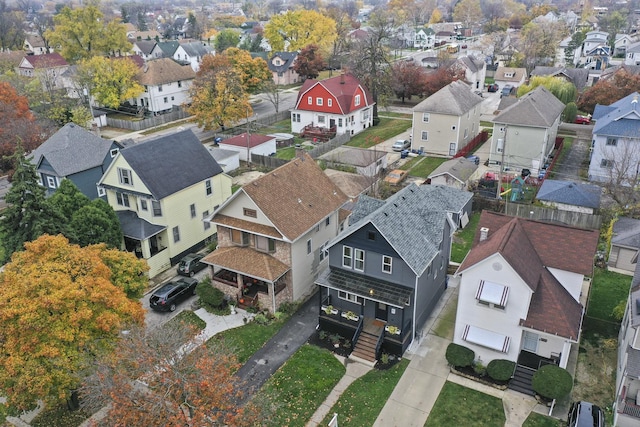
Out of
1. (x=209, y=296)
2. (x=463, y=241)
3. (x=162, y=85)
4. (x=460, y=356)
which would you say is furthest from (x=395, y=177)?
(x=162, y=85)

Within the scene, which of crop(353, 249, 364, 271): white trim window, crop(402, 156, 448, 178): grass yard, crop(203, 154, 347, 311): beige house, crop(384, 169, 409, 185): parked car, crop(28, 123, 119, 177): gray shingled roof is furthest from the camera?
crop(402, 156, 448, 178): grass yard

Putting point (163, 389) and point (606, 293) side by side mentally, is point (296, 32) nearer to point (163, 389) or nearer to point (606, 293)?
point (606, 293)

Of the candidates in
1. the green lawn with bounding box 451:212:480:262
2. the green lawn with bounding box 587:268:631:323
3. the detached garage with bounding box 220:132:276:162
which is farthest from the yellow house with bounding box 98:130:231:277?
the green lawn with bounding box 587:268:631:323

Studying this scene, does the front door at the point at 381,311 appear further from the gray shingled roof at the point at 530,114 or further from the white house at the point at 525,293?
the gray shingled roof at the point at 530,114

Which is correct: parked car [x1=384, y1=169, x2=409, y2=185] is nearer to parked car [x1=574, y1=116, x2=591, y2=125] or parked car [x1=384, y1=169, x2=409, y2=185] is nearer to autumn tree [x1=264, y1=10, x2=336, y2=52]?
parked car [x1=574, y1=116, x2=591, y2=125]

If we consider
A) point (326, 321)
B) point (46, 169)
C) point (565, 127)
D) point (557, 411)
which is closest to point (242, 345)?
point (326, 321)

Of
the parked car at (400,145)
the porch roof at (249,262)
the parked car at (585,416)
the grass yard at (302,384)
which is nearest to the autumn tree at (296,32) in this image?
the parked car at (400,145)
